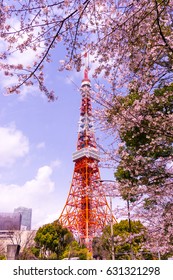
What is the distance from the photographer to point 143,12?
2.90 meters

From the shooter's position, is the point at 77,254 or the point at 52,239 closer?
the point at 77,254

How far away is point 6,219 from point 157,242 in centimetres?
3939

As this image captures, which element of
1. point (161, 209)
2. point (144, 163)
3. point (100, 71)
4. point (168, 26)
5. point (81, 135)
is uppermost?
point (81, 135)

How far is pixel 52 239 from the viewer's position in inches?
786

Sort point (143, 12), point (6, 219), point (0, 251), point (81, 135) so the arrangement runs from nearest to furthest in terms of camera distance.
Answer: point (143, 12) → point (0, 251) → point (81, 135) → point (6, 219)

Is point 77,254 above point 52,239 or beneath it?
beneath

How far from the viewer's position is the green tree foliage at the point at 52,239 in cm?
1970

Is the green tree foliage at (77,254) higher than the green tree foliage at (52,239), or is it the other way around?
the green tree foliage at (52,239)

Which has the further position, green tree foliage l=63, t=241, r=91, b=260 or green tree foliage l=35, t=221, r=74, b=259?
green tree foliage l=35, t=221, r=74, b=259

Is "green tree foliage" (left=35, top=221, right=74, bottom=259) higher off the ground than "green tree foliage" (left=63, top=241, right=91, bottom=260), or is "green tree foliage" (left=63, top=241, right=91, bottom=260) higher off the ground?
"green tree foliage" (left=35, top=221, right=74, bottom=259)

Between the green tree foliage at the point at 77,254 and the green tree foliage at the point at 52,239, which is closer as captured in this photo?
the green tree foliage at the point at 77,254

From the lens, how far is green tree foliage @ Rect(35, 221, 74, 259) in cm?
1970

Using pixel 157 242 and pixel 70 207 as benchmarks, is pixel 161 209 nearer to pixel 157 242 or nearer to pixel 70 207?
pixel 157 242
